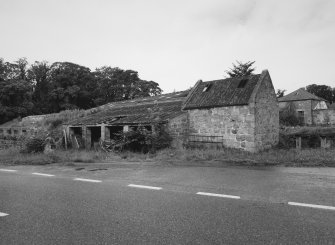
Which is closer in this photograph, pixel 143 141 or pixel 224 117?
pixel 143 141

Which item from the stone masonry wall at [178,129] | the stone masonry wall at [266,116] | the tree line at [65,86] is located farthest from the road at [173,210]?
the tree line at [65,86]

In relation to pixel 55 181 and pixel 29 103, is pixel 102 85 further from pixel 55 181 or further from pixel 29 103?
pixel 55 181

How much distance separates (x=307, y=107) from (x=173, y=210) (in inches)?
1791

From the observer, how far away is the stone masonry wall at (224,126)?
1625 centimetres

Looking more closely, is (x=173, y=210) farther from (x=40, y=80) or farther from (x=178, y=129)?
(x=40, y=80)

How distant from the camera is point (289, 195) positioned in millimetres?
5816

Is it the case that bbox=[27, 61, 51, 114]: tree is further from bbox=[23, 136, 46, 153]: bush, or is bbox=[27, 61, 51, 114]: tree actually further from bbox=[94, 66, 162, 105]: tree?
bbox=[23, 136, 46, 153]: bush

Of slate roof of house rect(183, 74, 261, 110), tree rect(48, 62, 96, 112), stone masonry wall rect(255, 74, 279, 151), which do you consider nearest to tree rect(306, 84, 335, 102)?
tree rect(48, 62, 96, 112)

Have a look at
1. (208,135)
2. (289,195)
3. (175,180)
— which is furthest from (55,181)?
(208,135)

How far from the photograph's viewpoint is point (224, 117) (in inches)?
677

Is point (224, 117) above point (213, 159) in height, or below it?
above

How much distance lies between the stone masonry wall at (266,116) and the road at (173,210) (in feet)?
27.9

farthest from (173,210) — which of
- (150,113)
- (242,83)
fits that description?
(150,113)

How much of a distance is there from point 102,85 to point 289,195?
5290 centimetres
